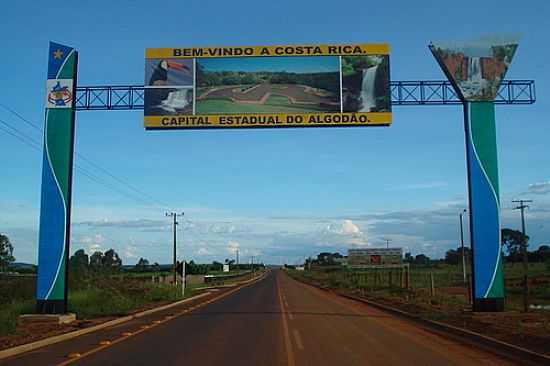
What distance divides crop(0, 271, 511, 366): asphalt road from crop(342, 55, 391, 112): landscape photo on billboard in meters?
8.27

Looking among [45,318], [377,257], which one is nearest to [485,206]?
[45,318]

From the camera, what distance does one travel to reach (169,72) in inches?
981

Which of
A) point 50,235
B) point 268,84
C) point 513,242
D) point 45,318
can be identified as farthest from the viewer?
point 513,242

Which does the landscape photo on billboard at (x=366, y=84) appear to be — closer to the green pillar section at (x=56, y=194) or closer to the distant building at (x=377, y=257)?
the green pillar section at (x=56, y=194)

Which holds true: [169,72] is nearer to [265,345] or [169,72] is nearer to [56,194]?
[56,194]

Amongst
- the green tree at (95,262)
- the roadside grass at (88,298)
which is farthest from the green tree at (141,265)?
the roadside grass at (88,298)

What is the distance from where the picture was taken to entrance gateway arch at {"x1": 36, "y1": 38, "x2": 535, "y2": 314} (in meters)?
23.4

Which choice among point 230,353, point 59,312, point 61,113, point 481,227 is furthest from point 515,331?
point 61,113

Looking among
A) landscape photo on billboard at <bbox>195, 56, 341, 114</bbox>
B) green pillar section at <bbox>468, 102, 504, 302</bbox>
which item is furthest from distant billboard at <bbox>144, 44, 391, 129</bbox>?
green pillar section at <bbox>468, 102, 504, 302</bbox>

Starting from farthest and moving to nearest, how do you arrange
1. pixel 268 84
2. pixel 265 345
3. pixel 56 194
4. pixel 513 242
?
pixel 513 242
pixel 268 84
pixel 56 194
pixel 265 345

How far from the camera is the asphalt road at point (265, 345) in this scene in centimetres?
1262

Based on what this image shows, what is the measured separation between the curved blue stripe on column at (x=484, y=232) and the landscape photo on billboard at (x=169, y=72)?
1204cm

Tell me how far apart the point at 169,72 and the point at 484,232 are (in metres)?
13.9

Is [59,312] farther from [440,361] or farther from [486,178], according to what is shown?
[486,178]
